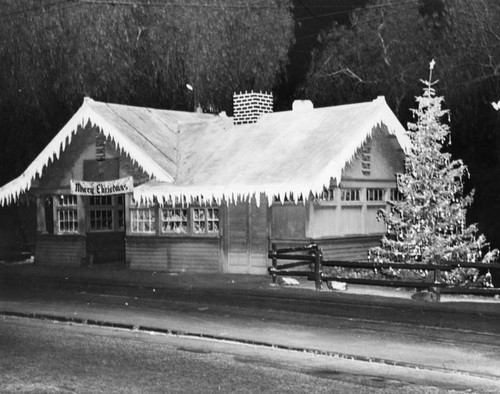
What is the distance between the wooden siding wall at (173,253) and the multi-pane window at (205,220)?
1.02 feet

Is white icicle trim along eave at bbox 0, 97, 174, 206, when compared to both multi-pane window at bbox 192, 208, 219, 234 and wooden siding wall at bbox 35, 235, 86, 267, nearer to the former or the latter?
multi-pane window at bbox 192, 208, 219, 234

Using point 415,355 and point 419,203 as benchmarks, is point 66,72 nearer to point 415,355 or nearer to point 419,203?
point 419,203

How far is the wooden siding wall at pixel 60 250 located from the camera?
94.6ft

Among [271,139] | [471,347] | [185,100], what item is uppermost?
[185,100]

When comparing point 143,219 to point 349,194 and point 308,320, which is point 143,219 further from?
point 308,320

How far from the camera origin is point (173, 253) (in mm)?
26344

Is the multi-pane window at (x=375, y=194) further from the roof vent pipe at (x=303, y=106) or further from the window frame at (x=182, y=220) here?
the window frame at (x=182, y=220)

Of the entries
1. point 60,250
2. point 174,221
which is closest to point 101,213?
point 60,250

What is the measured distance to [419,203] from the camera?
72.8 ft

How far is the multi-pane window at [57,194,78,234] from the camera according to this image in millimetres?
29000

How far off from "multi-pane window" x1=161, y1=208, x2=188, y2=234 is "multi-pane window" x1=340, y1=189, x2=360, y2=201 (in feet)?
16.9

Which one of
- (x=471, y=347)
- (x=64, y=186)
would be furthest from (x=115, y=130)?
(x=471, y=347)

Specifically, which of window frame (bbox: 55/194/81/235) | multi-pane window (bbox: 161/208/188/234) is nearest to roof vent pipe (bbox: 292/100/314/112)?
multi-pane window (bbox: 161/208/188/234)

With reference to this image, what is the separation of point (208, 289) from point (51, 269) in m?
9.49
